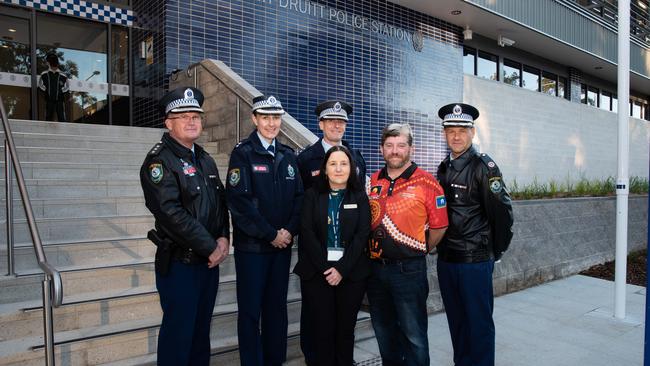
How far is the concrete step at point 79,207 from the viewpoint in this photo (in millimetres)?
3963

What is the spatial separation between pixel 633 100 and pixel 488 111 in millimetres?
13757

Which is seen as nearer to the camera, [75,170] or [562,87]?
[75,170]

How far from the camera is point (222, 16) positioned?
7594mm

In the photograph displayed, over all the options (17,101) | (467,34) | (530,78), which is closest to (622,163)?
(467,34)

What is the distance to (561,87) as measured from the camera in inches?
614

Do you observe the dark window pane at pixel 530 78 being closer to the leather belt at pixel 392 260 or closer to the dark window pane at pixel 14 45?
the dark window pane at pixel 14 45

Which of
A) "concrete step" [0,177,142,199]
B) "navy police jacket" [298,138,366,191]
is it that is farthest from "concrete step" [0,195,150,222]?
"navy police jacket" [298,138,366,191]

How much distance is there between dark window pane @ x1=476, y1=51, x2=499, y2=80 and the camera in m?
12.6

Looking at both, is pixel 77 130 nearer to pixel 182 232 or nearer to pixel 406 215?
pixel 182 232

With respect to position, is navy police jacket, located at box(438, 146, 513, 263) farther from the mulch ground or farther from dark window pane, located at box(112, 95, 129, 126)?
dark window pane, located at box(112, 95, 129, 126)

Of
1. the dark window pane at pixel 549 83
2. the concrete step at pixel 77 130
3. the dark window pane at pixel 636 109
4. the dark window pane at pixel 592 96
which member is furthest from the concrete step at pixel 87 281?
the dark window pane at pixel 636 109

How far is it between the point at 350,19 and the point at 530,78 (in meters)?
7.71

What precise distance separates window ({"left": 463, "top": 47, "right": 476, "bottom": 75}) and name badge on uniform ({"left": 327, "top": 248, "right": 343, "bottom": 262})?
414 inches

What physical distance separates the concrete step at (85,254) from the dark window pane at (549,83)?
47.0ft
